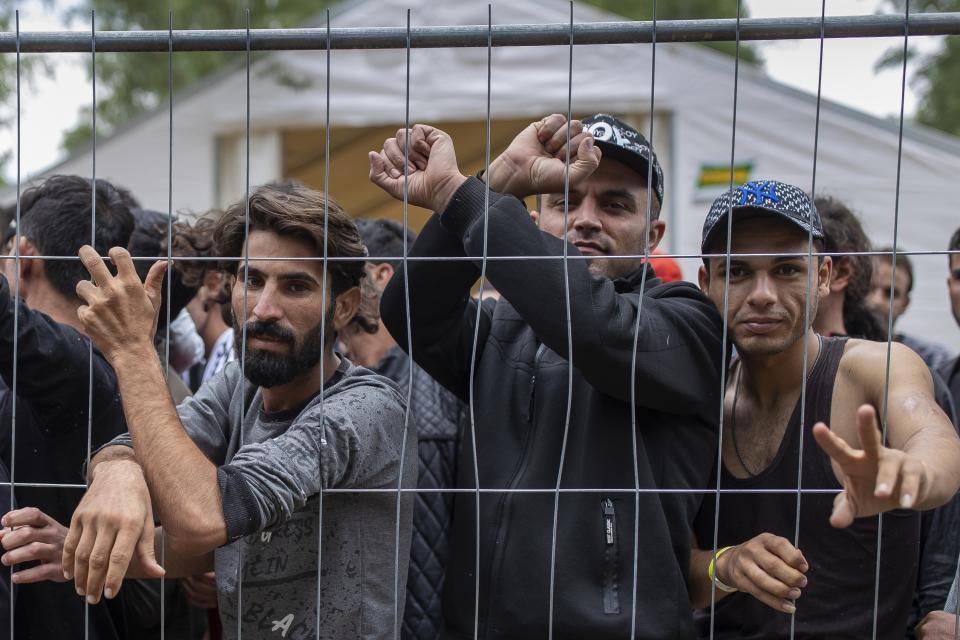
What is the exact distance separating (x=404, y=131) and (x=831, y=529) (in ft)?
3.75

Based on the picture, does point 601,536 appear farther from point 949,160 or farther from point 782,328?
point 949,160

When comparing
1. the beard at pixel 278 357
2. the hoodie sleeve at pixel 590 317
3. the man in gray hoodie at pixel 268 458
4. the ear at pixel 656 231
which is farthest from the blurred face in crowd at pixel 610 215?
the beard at pixel 278 357

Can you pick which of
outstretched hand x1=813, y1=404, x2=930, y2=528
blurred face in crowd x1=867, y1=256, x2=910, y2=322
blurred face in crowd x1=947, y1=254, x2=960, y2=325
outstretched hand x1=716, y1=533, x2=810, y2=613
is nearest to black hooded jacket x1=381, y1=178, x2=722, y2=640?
outstretched hand x1=716, y1=533, x2=810, y2=613

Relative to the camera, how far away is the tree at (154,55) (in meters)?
13.4

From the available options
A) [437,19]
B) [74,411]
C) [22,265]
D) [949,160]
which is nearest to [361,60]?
[437,19]

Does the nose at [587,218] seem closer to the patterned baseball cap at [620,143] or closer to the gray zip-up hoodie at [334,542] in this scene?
the patterned baseball cap at [620,143]

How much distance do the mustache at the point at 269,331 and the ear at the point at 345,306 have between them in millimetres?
154

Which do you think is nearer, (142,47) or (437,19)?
(142,47)

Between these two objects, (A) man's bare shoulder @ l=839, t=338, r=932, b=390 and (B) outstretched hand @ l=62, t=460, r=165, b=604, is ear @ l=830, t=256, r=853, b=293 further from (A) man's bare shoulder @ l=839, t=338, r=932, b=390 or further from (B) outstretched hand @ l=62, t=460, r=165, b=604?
(B) outstretched hand @ l=62, t=460, r=165, b=604

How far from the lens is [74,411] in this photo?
254 centimetres

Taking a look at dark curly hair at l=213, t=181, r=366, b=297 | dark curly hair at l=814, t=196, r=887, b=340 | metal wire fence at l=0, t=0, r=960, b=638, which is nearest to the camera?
metal wire fence at l=0, t=0, r=960, b=638

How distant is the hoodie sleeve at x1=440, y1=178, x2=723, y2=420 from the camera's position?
2.09m

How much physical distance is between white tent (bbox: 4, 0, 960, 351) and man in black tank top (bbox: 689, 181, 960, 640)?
364cm

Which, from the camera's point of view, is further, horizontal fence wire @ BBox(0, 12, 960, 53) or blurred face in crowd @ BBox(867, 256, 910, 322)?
blurred face in crowd @ BBox(867, 256, 910, 322)
